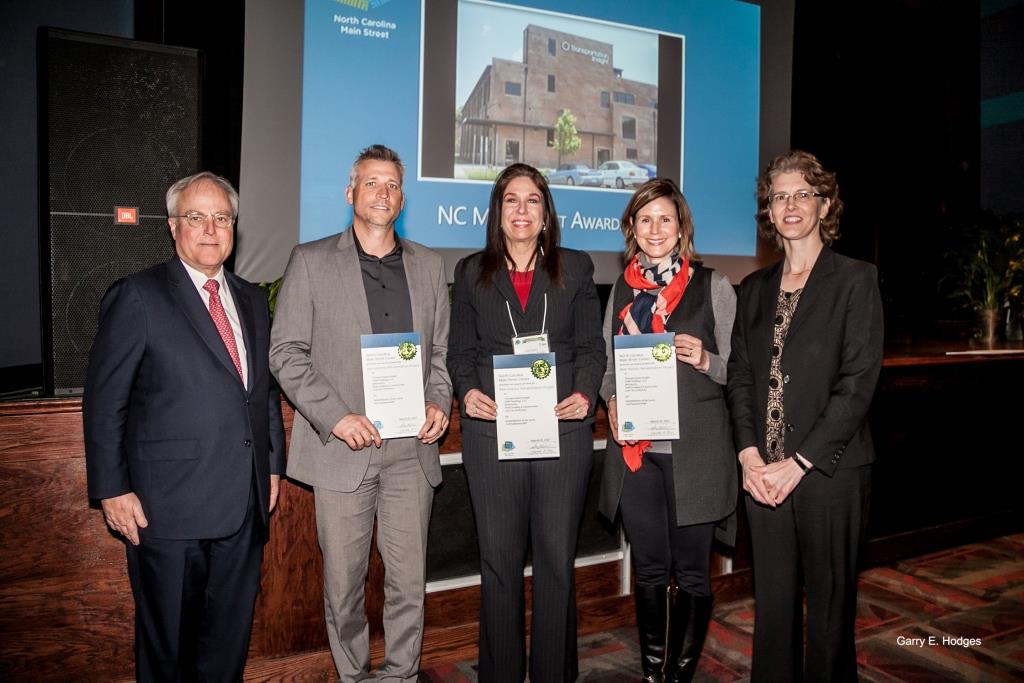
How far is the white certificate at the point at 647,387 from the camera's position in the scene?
1.92m

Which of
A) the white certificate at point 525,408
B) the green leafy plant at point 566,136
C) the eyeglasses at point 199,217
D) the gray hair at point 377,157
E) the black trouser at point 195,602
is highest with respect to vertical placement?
the green leafy plant at point 566,136

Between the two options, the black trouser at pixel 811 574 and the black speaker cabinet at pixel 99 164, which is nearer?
the black trouser at pixel 811 574

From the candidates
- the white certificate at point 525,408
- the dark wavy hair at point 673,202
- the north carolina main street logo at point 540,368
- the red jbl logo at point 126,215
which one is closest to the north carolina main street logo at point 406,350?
the white certificate at point 525,408

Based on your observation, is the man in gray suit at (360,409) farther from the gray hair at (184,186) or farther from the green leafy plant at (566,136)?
the green leafy plant at (566,136)

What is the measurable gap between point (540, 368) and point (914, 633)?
2234 millimetres

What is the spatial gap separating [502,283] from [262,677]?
63.7 inches

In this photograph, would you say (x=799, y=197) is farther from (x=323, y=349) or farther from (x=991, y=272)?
(x=991, y=272)

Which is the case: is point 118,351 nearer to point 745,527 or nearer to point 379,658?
point 379,658

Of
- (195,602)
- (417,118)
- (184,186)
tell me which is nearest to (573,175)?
(417,118)

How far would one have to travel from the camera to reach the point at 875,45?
5273 mm

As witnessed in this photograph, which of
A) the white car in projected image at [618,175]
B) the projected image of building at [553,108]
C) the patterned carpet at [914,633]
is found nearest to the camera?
the patterned carpet at [914,633]

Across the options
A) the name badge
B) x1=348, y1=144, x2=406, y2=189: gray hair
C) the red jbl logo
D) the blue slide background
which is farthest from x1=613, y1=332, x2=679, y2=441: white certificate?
the red jbl logo

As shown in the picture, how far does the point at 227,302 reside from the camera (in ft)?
6.02

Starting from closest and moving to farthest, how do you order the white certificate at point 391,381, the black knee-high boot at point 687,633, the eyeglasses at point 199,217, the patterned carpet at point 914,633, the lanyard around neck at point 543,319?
the eyeglasses at point 199,217 → the white certificate at point 391,381 → the lanyard around neck at point 543,319 → the black knee-high boot at point 687,633 → the patterned carpet at point 914,633
